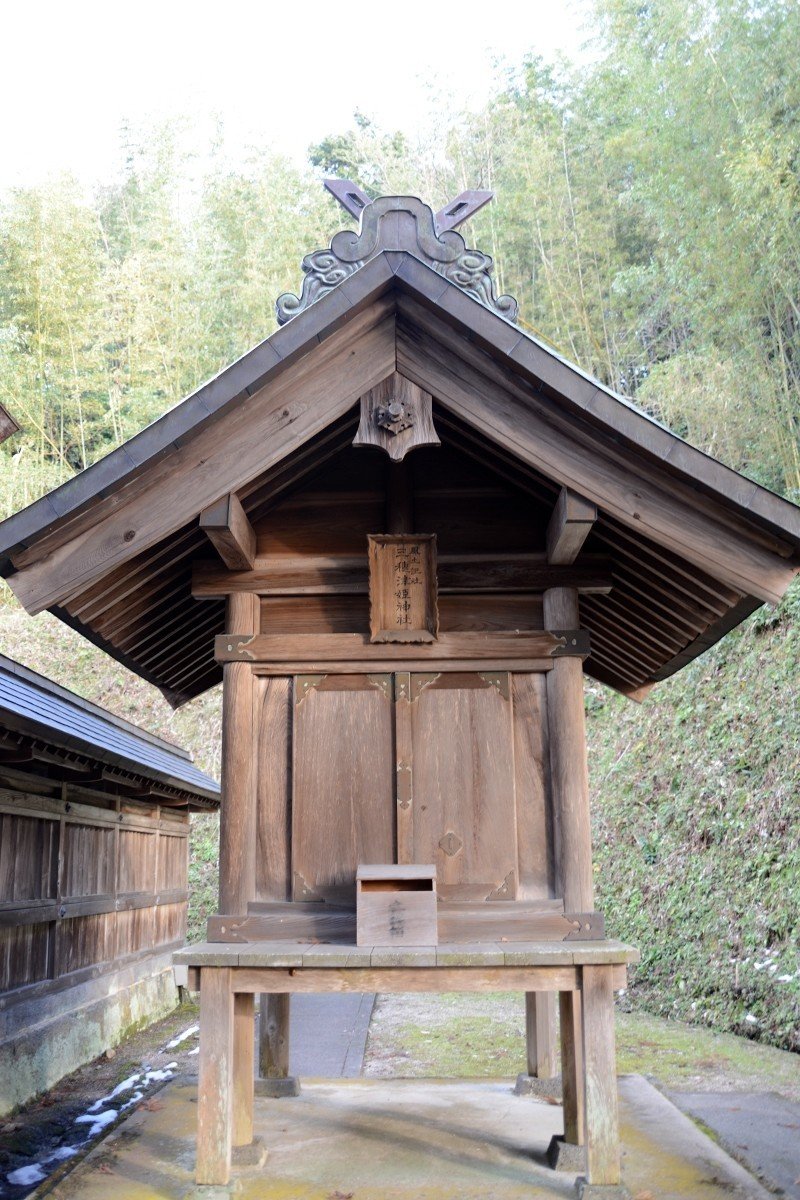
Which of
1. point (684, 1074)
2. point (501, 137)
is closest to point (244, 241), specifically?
point (501, 137)

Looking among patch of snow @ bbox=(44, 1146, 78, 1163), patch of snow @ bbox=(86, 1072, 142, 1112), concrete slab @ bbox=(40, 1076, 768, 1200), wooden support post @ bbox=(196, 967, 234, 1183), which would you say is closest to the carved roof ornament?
wooden support post @ bbox=(196, 967, 234, 1183)

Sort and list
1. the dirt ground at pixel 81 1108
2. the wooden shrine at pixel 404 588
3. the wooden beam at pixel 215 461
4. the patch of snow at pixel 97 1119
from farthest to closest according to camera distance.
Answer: the patch of snow at pixel 97 1119 → the dirt ground at pixel 81 1108 → the wooden beam at pixel 215 461 → the wooden shrine at pixel 404 588

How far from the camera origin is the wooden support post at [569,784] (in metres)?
4.69

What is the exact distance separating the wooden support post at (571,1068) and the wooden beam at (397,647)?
162cm

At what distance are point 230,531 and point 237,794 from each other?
4.17 feet

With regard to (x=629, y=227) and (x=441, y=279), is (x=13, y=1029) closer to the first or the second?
(x=441, y=279)

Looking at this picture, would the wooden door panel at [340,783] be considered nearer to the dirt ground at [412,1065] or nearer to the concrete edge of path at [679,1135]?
the dirt ground at [412,1065]

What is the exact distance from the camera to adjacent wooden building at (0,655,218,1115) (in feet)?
24.2

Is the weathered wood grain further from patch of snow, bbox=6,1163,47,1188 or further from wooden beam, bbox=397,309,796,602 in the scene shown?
patch of snow, bbox=6,1163,47,1188

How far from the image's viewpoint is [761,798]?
10.5m

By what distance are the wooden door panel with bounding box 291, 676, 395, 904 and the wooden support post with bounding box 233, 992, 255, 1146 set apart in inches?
21.6

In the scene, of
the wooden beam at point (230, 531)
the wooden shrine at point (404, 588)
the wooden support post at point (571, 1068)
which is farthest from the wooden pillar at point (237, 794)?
the wooden support post at point (571, 1068)

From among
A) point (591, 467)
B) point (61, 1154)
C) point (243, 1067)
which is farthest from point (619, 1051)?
point (591, 467)

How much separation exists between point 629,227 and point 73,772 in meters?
16.6
